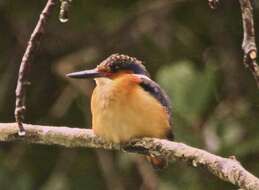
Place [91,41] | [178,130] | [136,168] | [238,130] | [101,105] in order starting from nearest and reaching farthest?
1. [101,105]
2. [178,130]
3. [238,130]
4. [136,168]
5. [91,41]

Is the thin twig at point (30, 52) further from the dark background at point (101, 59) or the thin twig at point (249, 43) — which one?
the dark background at point (101, 59)

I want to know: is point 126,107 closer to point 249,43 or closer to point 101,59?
point 249,43

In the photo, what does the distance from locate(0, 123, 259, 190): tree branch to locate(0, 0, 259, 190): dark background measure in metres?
2.26

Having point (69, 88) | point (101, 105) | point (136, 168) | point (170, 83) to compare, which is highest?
point (101, 105)

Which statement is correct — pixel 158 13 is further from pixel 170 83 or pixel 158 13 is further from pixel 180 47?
pixel 170 83

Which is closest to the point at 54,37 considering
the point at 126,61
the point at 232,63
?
the point at 232,63

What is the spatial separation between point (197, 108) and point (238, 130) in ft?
1.69

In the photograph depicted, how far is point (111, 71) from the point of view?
4.50 m

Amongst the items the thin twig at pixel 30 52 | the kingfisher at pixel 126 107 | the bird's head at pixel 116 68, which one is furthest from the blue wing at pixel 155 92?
the thin twig at pixel 30 52

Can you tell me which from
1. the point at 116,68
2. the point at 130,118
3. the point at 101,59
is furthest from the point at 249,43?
the point at 101,59

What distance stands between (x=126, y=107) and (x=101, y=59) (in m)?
2.72

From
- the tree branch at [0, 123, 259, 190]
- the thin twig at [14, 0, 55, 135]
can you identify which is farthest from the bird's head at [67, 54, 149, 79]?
the thin twig at [14, 0, 55, 135]

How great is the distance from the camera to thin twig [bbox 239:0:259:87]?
2.54 metres

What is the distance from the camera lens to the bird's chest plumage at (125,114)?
13.6 feet
